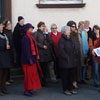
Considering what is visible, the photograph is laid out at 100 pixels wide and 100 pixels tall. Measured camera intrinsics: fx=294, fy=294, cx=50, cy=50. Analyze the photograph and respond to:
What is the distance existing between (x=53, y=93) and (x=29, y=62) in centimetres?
110

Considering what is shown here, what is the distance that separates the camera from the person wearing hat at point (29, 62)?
23.0 feet

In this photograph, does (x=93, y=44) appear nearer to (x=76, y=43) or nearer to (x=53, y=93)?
(x=76, y=43)

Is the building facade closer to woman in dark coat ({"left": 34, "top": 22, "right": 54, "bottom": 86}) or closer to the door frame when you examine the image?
the door frame

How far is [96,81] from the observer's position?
26.9 ft

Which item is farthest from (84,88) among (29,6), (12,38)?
(29,6)

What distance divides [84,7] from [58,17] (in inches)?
35.7

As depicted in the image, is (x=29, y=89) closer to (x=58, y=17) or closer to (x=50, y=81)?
(x=50, y=81)

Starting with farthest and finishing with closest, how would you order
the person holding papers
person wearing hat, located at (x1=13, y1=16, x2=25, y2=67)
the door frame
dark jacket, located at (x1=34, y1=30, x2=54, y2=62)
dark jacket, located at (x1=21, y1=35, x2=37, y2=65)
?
the door frame → person wearing hat, located at (x1=13, y1=16, x2=25, y2=67) → the person holding papers → dark jacket, located at (x1=34, y1=30, x2=54, y2=62) → dark jacket, located at (x1=21, y1=35, x2=37, y2=65)

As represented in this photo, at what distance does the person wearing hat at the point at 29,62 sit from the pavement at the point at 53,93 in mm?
273

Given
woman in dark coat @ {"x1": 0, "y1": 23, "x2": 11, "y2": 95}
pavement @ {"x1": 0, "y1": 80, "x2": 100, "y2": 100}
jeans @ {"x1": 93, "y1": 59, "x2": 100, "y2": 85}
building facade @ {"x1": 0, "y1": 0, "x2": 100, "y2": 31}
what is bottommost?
pavement @ {"x1": 0, "y1": 80, "x2": 100, "y2": 100}

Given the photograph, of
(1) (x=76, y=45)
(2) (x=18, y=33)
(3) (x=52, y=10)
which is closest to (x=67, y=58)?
(1) (x=76, y=45)

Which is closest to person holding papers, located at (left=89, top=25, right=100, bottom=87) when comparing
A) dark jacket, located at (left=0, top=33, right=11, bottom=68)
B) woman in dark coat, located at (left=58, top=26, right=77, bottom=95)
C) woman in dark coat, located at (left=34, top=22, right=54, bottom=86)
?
woman in dark coat, located at (left=58, top=26, right=77, bottom=95)

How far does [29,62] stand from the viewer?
275 inches

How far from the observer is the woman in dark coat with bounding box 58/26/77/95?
280 inches
